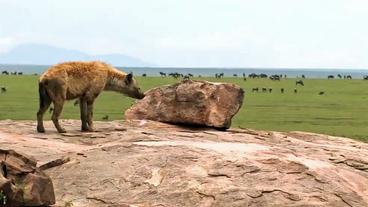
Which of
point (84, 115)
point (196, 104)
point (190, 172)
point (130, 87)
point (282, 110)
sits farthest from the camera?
point (282, 110)

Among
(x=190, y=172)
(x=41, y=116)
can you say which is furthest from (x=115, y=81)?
(x=190, y=172)

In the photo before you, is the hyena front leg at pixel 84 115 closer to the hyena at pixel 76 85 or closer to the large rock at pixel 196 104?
the hyena at pixel 76 85

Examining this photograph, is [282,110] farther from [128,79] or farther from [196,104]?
[128,79]

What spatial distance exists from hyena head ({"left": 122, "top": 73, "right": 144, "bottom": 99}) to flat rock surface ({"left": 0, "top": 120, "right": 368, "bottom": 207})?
10.6 ft

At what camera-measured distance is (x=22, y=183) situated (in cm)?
983

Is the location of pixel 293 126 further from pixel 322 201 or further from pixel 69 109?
pixel 322 201

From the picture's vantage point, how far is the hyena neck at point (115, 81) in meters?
16.2

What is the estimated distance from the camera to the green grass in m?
28.8

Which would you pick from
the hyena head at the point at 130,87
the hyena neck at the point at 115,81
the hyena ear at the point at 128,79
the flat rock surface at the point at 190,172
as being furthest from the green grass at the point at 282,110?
the flat rock surface at the point at 190,172

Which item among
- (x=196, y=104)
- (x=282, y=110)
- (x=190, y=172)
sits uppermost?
(x=196, y=104)

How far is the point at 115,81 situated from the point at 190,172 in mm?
5807

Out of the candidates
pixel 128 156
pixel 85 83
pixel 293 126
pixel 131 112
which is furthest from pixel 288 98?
pixel 128 156

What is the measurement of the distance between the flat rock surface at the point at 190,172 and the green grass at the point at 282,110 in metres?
13.2

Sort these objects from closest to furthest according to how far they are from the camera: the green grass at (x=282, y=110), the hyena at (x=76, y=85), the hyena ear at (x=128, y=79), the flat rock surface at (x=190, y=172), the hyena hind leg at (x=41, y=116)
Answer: the flat rock surface at (x=190, y=172) → the hyena at (x=76, y=85) → the hyena hind leg at (x=41, y=116) → the hyena ear at (x=128, y=79) → the green grass at (x=282, y=110)
